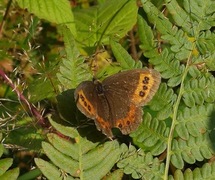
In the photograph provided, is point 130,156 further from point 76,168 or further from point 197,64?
point 197,64

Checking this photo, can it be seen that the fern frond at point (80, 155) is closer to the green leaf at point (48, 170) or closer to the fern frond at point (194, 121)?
the green leaf at point (48, 170)

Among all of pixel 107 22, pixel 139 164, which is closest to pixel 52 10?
pixel 107 22

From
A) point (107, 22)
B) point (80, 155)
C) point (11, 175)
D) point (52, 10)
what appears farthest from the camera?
point (107, 22)

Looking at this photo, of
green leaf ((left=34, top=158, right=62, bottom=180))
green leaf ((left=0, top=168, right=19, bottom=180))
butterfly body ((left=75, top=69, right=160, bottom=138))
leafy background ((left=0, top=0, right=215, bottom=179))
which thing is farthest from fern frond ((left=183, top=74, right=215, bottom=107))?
green leaf ((left=0, top=168, right=19, bottom=180))

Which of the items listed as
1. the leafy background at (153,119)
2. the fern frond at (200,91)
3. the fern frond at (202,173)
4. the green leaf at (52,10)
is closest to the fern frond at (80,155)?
the leafy background at (153,119)

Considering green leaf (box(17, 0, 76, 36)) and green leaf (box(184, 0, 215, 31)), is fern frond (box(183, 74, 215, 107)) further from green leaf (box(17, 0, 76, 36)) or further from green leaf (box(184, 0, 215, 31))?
green leaf (box(17, 0, 76, 36))

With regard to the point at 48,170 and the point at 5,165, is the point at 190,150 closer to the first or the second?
the point at 48,170
